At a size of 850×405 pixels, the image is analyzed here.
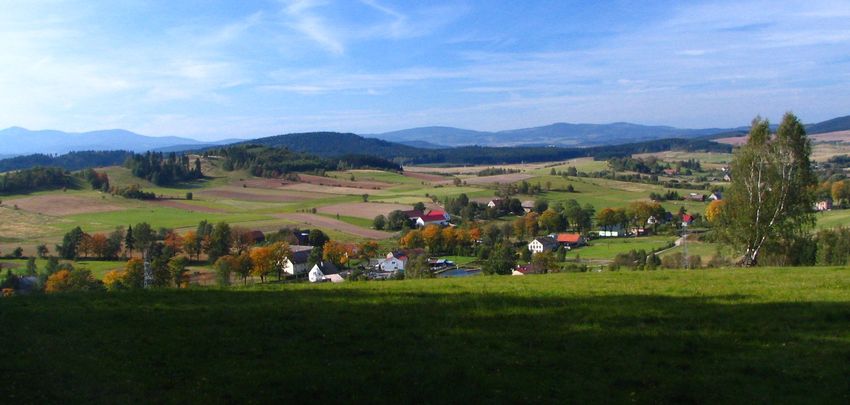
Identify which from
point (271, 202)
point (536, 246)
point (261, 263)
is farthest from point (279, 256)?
point (271, 202)

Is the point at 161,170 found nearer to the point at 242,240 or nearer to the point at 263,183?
the point at 263,183

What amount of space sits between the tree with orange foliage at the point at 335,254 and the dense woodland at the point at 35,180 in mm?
68549

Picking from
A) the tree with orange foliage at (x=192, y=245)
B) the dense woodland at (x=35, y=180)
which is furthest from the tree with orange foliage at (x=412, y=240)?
the dense woodland at (x=35, y=180)

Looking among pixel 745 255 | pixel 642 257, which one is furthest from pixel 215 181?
pixel 745 255

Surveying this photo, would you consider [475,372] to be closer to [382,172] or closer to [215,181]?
[215,181]

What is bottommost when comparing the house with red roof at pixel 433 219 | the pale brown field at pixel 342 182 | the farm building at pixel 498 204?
the house with red roof at pixel 433 219

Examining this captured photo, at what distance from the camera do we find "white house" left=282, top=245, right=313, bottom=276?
57.0 metres

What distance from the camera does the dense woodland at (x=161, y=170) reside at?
5019 inches

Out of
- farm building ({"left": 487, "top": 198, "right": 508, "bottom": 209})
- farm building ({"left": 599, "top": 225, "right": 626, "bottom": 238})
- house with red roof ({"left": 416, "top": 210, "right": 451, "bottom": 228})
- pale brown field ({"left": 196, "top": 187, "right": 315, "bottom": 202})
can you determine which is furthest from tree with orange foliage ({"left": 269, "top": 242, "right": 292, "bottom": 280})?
pale brown field ({"left": 196, "top": 187, "right": 315, "bottom": 202})

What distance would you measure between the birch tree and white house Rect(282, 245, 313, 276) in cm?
3773

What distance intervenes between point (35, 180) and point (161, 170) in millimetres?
27087

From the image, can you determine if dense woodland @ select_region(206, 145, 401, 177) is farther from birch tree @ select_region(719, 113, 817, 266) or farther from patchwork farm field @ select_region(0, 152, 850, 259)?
birch tree @ select_region(719, 113, 817, 266)

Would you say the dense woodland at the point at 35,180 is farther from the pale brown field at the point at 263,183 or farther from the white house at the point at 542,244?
the white house at the point at 542,244

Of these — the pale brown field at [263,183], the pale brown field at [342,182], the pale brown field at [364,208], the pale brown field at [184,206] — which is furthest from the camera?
the pale brown field at [342,182]
